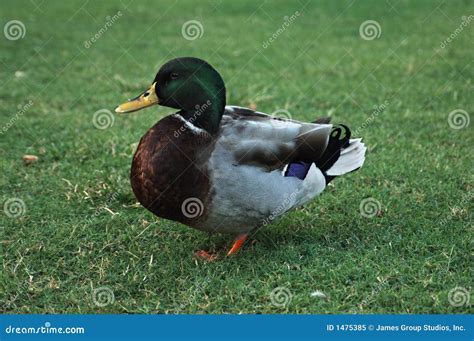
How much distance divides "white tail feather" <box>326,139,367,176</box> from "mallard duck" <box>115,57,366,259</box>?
15 centimetres

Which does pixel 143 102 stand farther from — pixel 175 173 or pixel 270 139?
pixel 270 139

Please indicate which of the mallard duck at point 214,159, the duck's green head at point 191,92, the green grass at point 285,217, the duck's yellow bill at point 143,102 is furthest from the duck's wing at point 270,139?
the green grass at point 285,217

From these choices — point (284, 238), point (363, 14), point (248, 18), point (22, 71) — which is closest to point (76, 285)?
point (284, 238)

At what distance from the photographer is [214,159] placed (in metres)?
3.44

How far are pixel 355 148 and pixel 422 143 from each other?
4.91ft

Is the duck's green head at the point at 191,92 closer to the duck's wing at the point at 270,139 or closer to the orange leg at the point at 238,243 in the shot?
the duck's wing at the point at 270,139

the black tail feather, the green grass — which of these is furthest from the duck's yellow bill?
the black tail feather

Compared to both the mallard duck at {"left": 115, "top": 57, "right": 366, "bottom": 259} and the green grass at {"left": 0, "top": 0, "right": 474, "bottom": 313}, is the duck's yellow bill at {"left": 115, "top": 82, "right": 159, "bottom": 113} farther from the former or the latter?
the green grass at {"left": 0, "top": 0, "right": 474, "bottom": 313}

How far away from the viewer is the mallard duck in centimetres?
342

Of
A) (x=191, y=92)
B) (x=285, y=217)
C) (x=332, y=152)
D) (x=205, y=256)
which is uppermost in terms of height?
(x=332, y=152)

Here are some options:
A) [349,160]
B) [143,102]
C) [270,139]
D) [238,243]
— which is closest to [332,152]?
[349,160]

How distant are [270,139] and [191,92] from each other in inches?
Answer: 19.4

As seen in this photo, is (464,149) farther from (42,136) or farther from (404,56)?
(42,136)

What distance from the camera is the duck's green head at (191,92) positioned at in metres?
3.55
